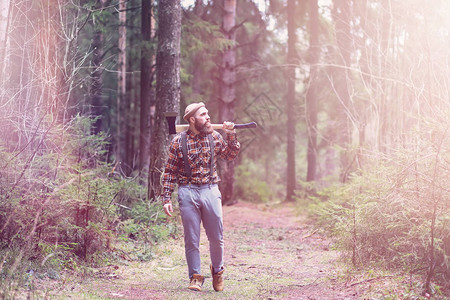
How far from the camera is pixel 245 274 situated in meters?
7.33

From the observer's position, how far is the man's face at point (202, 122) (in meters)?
5.88

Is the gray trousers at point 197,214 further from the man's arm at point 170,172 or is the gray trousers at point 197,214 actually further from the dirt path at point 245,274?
the dirt path at point 245,274

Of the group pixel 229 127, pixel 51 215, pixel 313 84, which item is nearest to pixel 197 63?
pixel 313 84

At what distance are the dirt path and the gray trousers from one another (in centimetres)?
53

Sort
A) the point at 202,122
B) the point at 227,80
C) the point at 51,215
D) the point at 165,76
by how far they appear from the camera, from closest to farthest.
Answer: the point at 202,122 → the point at 51,215 → the point at 165,76 → the point at 227,80

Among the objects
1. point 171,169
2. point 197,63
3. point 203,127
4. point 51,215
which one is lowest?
point 51,215

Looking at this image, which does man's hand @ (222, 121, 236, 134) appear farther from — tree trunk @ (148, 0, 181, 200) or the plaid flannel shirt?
tree trunk @ (148, 0, 181, 200)

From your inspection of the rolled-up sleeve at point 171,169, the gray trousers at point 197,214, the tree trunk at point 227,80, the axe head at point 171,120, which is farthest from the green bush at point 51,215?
the tree trunk at point 227,80

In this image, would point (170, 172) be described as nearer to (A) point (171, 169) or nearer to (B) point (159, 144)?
(A) point (171, 169)

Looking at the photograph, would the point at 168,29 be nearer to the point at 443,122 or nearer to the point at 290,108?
the point at 443,122

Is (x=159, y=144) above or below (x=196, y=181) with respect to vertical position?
above

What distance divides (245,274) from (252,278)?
33cm

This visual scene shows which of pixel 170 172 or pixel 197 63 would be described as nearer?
pixel 170 172

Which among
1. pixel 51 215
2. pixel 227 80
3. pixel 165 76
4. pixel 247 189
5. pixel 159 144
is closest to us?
pixel 51 215
